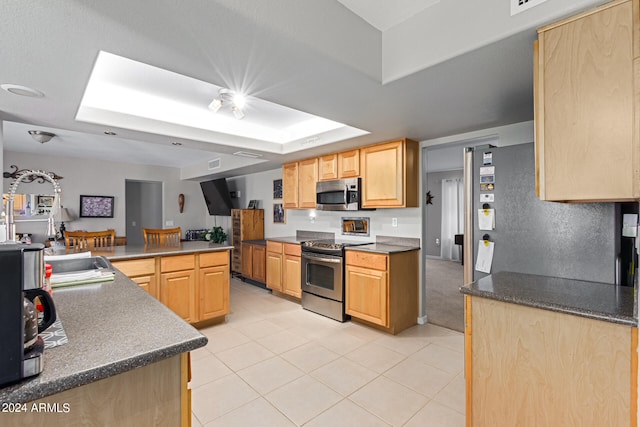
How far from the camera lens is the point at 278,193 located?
18.0 ft

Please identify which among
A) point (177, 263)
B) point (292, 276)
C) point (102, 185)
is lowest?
point (292, 276)

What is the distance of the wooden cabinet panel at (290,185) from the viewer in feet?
15.3

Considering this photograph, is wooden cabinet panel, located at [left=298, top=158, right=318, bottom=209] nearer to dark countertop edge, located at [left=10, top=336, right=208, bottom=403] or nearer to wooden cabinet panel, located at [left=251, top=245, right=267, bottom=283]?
wooden cabinet panel, located at [left=251, top=245, right=267, bottom=283]

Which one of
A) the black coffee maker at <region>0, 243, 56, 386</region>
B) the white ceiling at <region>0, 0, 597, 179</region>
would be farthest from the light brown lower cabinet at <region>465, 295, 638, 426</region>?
the black coffee maker at <region>0, 243, 56, 386</region>

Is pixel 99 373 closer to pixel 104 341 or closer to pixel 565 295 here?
pixel 104 341

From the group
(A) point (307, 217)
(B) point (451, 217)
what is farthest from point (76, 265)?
(B) point (451, 217)

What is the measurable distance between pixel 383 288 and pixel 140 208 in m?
7.13

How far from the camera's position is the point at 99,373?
0.81 meters

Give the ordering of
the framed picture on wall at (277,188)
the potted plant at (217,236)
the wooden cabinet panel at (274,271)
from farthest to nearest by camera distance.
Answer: the potted plant at (217,236) < the framed picture on wall at (277,188) < the wooden cabinet panel at (274,271)

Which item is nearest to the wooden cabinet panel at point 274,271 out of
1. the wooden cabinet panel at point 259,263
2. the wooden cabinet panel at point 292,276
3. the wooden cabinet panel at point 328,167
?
the wooden cabinet panel at point 292,276

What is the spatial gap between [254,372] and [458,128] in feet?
9.49

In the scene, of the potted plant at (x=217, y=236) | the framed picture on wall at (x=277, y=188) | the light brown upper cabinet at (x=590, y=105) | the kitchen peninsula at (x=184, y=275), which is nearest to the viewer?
the light brown upper cabinet at (x=590, y=105)

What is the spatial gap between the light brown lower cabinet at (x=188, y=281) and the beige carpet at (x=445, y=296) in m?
2.53

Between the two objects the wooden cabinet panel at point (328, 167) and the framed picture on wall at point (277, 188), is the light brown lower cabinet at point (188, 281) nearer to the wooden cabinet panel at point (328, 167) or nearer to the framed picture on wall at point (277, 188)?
the wooden cabinet panel at point (328, 167)
